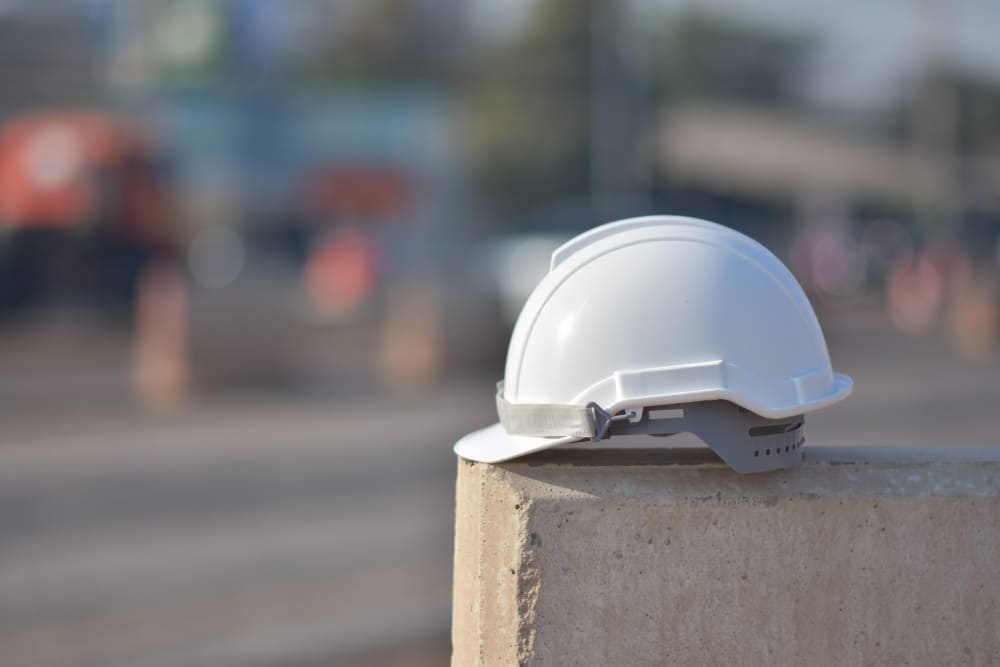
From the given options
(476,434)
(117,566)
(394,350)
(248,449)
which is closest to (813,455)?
(476,434)

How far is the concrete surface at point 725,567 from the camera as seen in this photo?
2.30 meters

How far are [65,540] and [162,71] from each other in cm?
3458

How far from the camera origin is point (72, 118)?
26.5 metres

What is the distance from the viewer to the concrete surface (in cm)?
230

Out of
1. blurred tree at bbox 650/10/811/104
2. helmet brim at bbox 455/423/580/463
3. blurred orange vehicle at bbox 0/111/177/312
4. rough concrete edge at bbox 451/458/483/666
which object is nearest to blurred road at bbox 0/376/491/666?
rough concrete edge at bbox 451/458/483/666

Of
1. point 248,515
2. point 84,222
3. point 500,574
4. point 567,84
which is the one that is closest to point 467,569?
point 500,574

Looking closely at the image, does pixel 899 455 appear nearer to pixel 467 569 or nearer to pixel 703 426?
pixel 703 426

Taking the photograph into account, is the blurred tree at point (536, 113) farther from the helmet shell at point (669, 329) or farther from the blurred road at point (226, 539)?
the helmet shell at point (669, 329)

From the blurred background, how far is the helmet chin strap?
352 cm

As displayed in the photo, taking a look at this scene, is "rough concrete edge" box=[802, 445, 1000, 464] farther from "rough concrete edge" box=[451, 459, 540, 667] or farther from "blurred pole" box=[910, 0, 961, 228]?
"blurred pole" box=[910, 0, 961, 228]

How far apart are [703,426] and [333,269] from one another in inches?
1055

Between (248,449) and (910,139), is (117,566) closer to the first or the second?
(248,449)

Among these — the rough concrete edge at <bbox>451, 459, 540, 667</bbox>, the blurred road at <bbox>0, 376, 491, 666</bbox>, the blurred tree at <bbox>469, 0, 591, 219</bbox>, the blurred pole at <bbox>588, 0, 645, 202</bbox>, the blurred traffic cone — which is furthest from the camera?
the blurred tree at <bbox>469, 0, 591, 219</bbox>

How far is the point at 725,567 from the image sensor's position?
2316 millimetres
